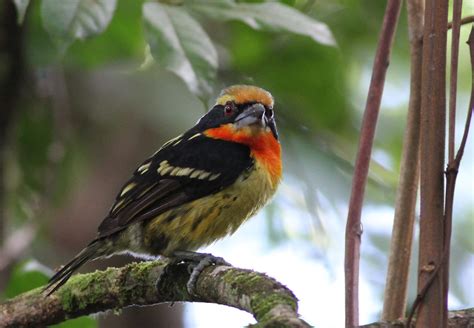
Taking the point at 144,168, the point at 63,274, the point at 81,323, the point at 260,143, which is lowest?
the point at 81,323

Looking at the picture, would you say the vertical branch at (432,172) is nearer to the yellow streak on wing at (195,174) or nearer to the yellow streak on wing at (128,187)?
the yellow streak on wing at (195,174)

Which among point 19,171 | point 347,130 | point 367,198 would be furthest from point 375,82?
point 19,171

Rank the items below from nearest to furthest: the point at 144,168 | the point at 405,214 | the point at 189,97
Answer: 1. the point at 405,214
2. the point at 144,168
3. the point at 189,97

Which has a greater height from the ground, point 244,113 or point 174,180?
point 244,113

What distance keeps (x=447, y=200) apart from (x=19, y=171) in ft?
12.5

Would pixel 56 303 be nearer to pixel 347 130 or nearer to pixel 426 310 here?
pixel 426 310

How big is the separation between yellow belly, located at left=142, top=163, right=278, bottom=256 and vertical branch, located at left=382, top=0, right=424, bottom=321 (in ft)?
4.48

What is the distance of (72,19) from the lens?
2.70 meters

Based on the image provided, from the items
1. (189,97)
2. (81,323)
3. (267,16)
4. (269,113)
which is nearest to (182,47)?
(267,16)

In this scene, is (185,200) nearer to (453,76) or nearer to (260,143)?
(260,143)

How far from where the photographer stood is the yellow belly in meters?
3.48

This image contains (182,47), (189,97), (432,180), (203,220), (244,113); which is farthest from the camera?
(189,97)

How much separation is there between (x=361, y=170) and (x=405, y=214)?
0.19 meters

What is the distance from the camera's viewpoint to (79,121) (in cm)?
605
